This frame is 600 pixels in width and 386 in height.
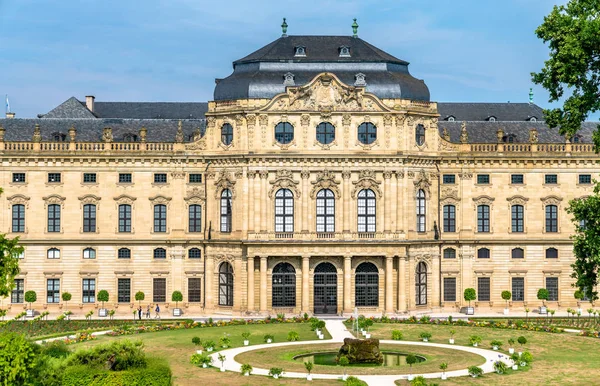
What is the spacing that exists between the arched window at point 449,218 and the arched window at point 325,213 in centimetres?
1049

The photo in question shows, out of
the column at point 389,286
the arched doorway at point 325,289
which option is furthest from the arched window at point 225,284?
the column at point 389,286

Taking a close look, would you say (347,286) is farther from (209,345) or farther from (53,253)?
(53,253)

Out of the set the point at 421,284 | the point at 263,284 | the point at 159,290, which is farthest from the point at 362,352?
the point at 159,290

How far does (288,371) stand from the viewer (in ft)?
191

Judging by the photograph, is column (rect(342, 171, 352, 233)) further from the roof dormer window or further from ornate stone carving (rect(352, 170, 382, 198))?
the roof dormer window

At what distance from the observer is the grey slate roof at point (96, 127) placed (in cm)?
9500

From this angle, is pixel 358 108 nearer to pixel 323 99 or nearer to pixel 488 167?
pixel 323 99

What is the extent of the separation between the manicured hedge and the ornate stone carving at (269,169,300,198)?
41.2 meters

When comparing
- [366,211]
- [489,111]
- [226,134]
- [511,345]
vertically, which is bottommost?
[511,345]

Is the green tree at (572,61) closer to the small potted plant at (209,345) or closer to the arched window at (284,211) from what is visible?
the small potted plant at (209,345)

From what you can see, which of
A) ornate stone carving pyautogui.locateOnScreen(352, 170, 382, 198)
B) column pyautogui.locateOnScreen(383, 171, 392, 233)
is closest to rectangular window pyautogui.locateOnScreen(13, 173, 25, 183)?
ornate stone carving pyautogui.locateOnScreen(352, 170, 382, 198)

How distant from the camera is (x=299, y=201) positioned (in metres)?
88.8

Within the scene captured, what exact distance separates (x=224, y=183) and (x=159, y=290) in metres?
10.7

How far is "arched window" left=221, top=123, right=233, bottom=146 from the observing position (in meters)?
90.4
